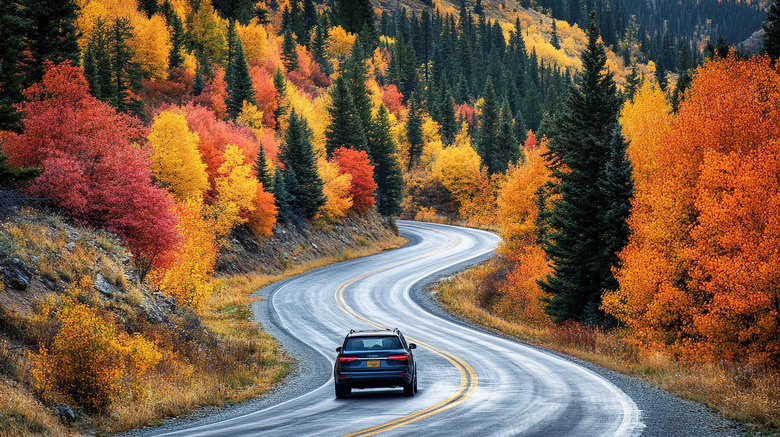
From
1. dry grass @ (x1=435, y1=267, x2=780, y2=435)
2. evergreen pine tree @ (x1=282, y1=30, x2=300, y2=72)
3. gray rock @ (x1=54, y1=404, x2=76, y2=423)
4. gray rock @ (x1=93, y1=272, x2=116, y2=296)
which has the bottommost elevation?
dry grass @ (x1=435, y1=267, x2=780, y2=435)

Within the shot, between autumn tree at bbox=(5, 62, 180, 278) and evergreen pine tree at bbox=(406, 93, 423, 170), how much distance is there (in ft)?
226

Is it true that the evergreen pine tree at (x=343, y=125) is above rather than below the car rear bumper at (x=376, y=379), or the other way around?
above

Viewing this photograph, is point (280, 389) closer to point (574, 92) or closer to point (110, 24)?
point (574, 92)

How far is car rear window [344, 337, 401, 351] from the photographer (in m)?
14.2

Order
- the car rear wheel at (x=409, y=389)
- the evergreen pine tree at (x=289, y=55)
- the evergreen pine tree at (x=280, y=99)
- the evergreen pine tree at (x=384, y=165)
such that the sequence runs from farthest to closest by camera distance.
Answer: the evergreen pine tree at (x=289, y=55)
the evergreen pine tree at (x=384, y=165)
the evergreen pine tree at (x=280, y=99)
the car rear wheel at (x=409, y=389)

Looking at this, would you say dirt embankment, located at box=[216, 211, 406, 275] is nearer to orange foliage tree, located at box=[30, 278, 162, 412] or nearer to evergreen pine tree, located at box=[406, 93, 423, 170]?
evergreen pine tree, located at box=[406, 93, 423, 170]

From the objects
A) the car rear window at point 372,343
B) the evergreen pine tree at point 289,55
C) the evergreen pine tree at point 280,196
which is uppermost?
the evergreen pine tree at point 289,55

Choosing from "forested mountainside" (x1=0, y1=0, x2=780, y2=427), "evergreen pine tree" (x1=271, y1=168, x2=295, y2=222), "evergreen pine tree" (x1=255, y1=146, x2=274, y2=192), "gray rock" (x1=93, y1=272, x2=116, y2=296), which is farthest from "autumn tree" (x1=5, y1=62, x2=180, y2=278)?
"evergreen pine tree" (x1=271, y1=168, x2=295, y2=222)

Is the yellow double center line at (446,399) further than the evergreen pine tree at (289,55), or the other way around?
the evergreen pine tree at (289,55)

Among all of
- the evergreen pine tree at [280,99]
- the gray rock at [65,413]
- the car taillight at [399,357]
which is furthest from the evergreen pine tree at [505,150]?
the gray rock at [65,413]

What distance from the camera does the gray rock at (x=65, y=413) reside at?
427 inches

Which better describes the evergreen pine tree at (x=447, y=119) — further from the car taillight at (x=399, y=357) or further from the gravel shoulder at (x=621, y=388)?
the car taillight at (x=399, y=357)

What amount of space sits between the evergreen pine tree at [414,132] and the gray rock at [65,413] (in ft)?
273

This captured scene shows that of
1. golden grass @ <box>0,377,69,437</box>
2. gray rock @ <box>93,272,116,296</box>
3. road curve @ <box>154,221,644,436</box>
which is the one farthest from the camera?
gray rock @ <box>93,272,116,296</box>
